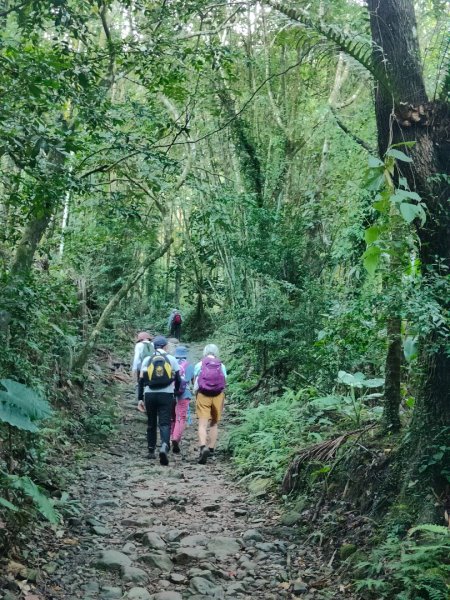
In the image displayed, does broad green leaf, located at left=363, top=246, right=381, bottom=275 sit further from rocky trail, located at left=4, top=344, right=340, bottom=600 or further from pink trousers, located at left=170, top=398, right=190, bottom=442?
pink trousers, located at left=170, top=398, right=190, bottom=442

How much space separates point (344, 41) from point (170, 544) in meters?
4.55

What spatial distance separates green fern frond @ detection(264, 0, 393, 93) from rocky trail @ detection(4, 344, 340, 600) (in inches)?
159

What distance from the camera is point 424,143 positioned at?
15.8ft

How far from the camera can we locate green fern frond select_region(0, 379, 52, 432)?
3.90 metres

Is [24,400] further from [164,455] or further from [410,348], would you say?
[164,455]

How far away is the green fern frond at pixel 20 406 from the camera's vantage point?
3900mm

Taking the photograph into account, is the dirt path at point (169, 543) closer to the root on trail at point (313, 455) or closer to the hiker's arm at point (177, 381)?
the root on trail at point (313, 455)

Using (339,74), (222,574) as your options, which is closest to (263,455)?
(222,574)

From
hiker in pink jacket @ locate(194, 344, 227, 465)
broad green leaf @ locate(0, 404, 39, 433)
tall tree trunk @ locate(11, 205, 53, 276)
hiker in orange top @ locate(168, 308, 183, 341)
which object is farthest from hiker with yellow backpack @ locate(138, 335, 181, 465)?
hiker in orange top @ locate(168, 308, 183, 341)

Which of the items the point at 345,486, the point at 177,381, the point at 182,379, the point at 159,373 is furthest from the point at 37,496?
the point at 182,379

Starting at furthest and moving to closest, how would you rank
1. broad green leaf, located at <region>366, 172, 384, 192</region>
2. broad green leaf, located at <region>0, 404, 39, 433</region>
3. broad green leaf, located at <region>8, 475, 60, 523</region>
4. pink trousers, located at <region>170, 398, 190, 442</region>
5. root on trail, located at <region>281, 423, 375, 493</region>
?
pink trousers, located at <region>170, 398, 190, 442</region> → root on trail, located at <region>281, 423, 375, 493</region> → broad green leaf, located at <region>8, 475, 60, 523</region> → broad green leaf, located at <region>0, 404, 39, 433</region> → broad green leaf, located at <region>366, 172, 384, 192</region>

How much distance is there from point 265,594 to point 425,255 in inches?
117

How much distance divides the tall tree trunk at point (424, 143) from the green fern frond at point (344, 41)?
9 centimetres

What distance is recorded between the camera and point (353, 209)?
33.1ft
